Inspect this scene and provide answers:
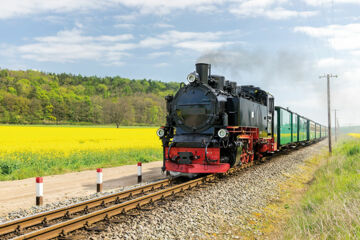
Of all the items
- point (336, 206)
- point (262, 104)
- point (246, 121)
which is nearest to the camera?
point (336, 206)

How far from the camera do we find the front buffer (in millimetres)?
9922

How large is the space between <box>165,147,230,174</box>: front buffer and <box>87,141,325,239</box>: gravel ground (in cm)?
56

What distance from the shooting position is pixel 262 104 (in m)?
15.1

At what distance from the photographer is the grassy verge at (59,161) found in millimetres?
13152

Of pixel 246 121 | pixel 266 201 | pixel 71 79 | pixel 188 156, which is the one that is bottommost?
pixel 266 201

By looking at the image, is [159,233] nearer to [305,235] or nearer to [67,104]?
[305,235]

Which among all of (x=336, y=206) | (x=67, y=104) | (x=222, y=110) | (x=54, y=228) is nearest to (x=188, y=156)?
(x=222, y=110)

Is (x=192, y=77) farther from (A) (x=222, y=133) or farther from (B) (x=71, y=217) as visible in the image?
(B) (x=71, y=217)

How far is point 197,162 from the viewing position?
402 inches

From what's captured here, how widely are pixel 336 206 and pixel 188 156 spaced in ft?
15.9

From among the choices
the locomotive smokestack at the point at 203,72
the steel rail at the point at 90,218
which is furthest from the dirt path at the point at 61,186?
the locomotive smokestack at the point at 203,72

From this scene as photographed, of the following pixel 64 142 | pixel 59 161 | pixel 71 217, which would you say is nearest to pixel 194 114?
pixel 71 217

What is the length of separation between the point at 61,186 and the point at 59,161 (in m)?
5.82

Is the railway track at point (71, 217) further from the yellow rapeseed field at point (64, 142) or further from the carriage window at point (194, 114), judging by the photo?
the yellow rapeseed field at point (64, 142)
